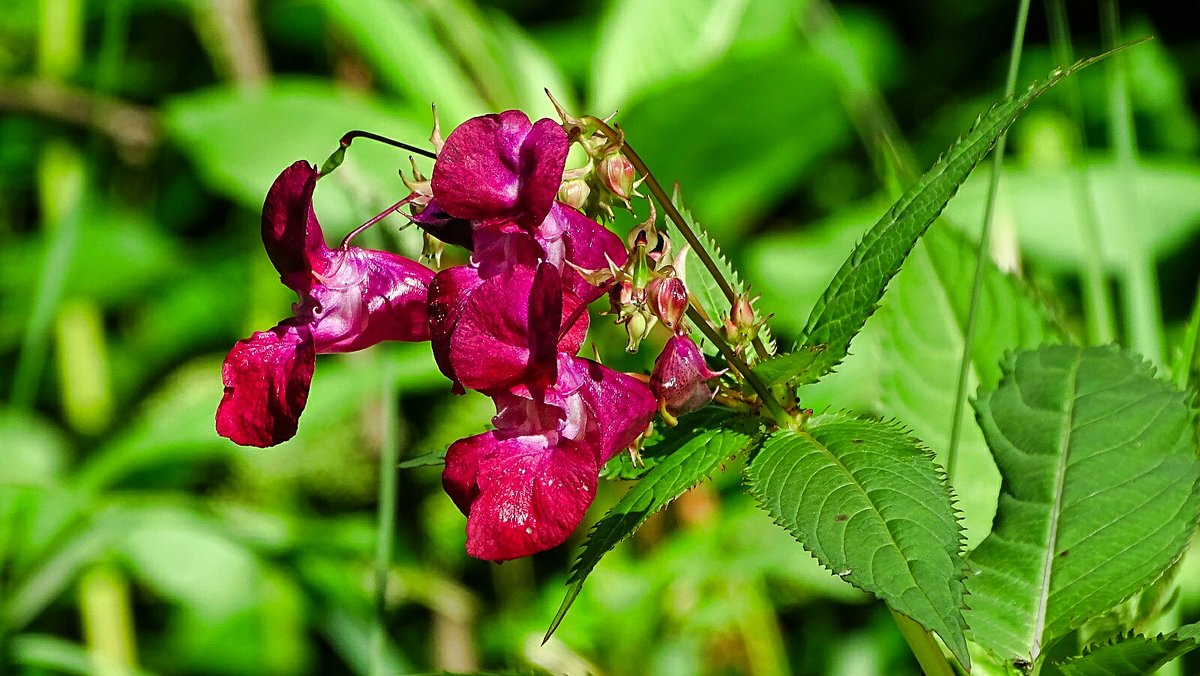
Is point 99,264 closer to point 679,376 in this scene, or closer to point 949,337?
point 949,337

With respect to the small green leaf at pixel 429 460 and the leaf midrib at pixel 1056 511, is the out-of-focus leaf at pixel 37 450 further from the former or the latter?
the leaf midrib at pixel 1056 511

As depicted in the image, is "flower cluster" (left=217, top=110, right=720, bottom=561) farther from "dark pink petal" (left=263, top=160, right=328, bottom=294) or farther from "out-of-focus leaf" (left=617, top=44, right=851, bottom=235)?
"out-of-focus leaf" (left=617, top=44, right=851, bottom=235)

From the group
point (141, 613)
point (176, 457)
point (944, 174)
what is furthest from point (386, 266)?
point (141, 613)

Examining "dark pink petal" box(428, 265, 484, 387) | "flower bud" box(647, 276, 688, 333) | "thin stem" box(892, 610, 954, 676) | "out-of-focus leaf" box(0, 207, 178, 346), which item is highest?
"out-of-focus leaf" box(0, 207, 178, 346)

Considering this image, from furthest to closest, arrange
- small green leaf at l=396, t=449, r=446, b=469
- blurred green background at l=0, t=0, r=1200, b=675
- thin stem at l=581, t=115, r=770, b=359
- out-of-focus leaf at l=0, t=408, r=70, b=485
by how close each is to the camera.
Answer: out-of-focus leaf at l=0, t=408, r=70, b=485 < blurred green background at l=0, t=0, r=1200, b=675 < small green leaf at l=396, t=449, r=446, b=469 < thin stem at l=581, t=115, r=770, b=359

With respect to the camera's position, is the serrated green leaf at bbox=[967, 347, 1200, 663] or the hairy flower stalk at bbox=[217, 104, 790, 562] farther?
the serrated green leaf at bbox=[967, 347, 1200, 663]

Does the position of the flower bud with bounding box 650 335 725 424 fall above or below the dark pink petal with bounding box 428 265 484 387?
below

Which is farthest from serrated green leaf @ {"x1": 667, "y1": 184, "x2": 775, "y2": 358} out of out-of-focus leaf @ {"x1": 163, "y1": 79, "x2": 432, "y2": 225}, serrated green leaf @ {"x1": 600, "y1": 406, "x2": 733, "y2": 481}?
out-of-focus leaf @ {"x1": 163, "y1": 79, "x2": 432, "y2": 225}

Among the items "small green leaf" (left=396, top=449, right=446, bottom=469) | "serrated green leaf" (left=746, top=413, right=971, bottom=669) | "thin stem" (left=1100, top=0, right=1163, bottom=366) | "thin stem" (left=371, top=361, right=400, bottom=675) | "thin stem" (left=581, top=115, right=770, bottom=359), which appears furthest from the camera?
"thin stem" (left=1100, top=0, right=1163, bottom=366)
